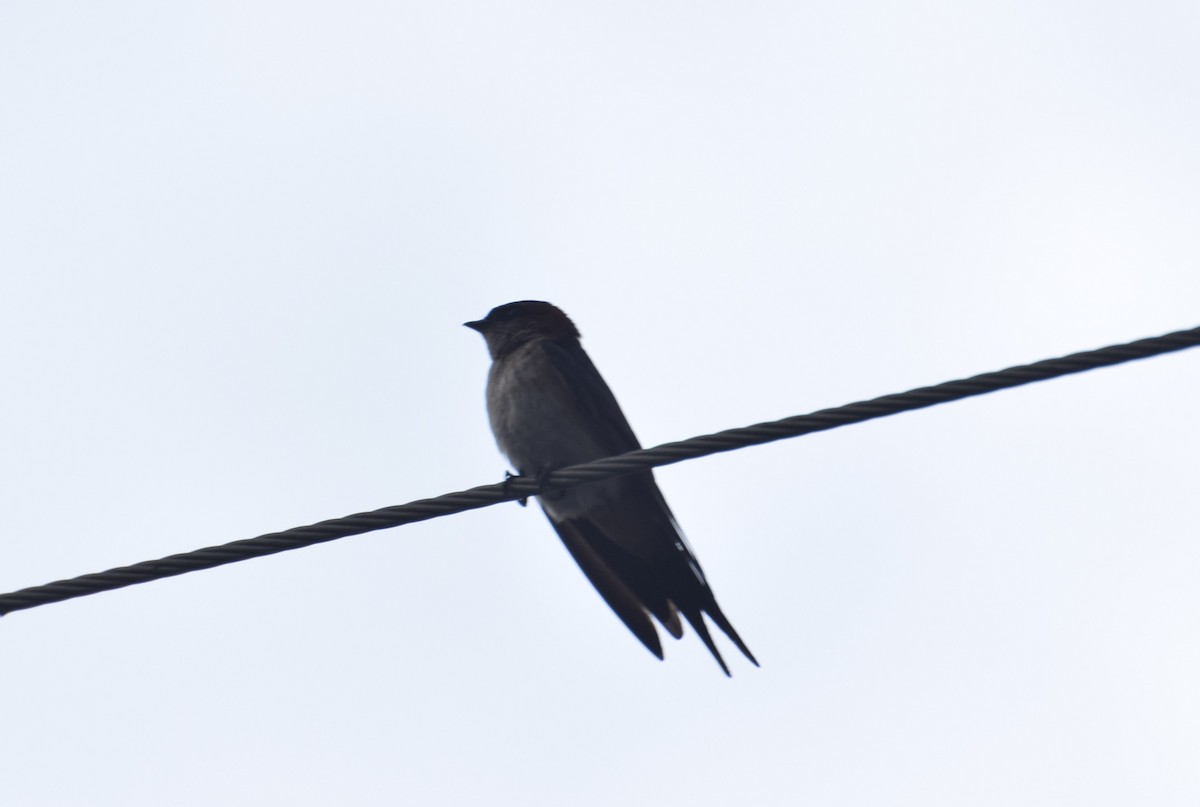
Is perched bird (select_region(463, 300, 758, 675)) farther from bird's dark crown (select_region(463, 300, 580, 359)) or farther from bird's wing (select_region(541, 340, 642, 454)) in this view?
bird's dark crown (select_region(463, 300, 580, 359))

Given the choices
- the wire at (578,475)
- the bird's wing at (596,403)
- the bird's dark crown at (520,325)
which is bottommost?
the wire at (578,475)

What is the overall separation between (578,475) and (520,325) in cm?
368

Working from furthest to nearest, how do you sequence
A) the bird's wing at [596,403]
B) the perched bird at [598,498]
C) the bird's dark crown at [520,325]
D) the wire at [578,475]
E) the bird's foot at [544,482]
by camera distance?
1. the bird's dark crown at [520,325]
2. the bird's wing at [596,403]
3. the perched bird at [598,498]
4. the bird's foot at [544,482]
5. the wire at [578,475]

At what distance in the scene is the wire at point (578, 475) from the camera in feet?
13.4

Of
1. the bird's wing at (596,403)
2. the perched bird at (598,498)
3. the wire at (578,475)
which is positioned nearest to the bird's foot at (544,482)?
the perched bird at (598,498)

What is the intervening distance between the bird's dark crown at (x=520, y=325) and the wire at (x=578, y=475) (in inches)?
136

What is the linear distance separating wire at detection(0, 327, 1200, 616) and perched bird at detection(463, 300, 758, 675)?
220 cm

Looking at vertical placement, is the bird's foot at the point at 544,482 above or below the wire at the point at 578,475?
above

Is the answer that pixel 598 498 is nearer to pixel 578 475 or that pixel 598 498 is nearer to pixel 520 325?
pixel 520 325

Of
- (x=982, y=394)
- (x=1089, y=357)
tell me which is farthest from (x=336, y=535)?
(x=1089, y=357)

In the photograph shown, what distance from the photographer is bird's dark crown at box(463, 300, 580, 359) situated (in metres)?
8.56

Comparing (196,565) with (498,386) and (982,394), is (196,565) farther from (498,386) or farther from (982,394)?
(498,386)

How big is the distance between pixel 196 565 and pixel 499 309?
4413 millimetres

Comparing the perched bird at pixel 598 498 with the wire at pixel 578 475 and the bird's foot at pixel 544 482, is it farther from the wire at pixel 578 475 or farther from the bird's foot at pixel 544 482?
the wire at pixel 578 475
